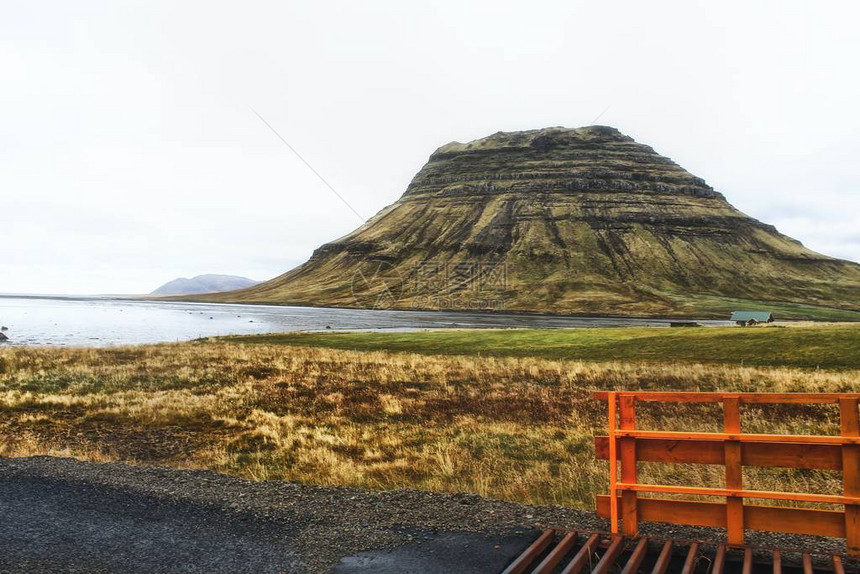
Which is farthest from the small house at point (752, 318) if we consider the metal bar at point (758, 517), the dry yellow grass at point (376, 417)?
the metal bar at point (758, 517)

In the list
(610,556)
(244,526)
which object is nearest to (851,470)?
(610,556)

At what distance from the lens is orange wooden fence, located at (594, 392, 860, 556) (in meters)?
7.05

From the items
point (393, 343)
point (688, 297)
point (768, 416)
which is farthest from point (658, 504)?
point (688, 297)

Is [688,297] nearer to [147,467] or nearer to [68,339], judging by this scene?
[68,339]

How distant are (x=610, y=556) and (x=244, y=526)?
5129mm

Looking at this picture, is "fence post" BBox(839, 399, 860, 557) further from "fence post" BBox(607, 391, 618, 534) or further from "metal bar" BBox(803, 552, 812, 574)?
"fence post" BBox(607, 391, 618, 534)

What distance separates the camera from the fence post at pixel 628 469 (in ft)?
26.0

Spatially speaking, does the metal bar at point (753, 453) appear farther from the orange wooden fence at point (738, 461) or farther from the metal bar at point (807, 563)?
the metal bar at point (807, 563)

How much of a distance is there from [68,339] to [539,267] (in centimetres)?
15104

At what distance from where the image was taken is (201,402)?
21.0 metres

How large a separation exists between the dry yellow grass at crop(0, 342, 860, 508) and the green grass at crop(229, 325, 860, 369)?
499cm

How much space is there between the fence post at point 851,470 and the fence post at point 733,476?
1.15 meters

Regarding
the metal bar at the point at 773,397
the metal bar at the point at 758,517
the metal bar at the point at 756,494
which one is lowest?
the metal bar at the point at 758,517

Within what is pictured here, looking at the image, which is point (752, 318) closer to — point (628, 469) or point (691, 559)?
point (628, 469)
